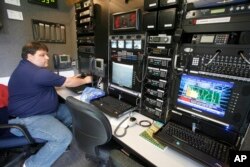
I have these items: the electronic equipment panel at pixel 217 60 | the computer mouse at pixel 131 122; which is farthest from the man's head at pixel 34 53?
the electronic equipment panel at pixel 217 60

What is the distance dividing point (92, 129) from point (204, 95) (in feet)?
2.69

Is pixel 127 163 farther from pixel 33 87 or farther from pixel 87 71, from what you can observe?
pixel 87 71

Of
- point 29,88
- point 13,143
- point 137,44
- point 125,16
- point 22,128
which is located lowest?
point 13,143

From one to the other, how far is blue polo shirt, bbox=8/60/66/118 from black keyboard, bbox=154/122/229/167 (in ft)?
3.82

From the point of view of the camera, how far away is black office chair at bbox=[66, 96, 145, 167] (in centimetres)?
92

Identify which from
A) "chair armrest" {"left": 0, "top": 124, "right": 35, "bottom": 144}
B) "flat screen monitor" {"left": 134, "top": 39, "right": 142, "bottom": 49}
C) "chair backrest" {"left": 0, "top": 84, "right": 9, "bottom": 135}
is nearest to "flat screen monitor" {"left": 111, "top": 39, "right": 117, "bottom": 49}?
"flat screen monitor" {"left": 134, "top": 39, "right": 142, "bottom": 49}

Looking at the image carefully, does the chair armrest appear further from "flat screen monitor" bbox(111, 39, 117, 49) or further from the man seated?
"flat screen monitor" bbox(111, 39, 117, 49)

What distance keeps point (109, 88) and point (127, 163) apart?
98 centimetres

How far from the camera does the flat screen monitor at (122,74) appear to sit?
140cm

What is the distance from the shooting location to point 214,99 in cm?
90

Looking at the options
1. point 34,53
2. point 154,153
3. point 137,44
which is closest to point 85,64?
point 34,53

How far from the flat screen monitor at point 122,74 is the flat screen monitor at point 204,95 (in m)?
0.52

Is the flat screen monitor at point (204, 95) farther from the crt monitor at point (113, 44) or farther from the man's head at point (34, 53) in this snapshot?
the man's head at point (34, 53)

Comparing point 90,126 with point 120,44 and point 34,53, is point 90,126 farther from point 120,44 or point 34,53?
point 34,53
